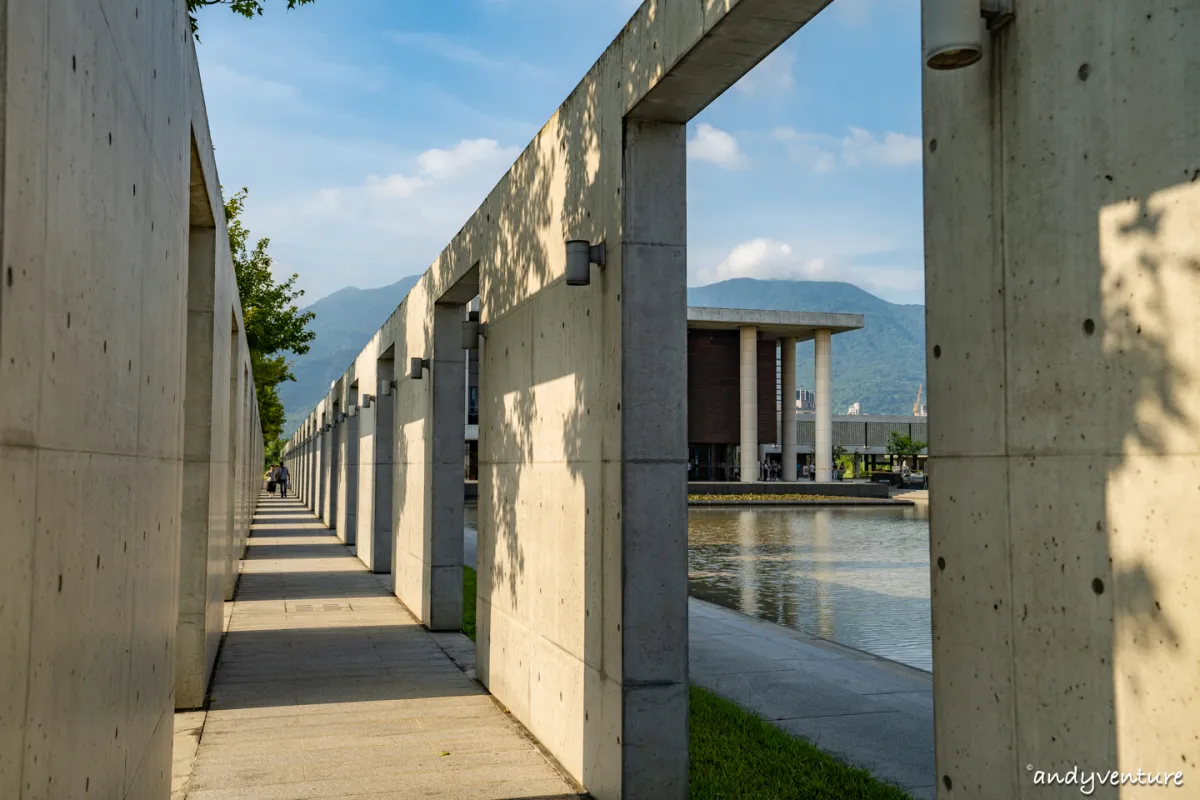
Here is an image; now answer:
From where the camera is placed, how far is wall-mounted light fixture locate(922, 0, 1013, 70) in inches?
125

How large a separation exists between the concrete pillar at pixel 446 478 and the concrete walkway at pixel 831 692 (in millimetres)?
2817

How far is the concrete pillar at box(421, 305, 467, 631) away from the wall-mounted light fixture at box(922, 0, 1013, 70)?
9.18 m

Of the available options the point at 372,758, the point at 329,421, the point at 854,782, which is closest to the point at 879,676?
the point at 854,782

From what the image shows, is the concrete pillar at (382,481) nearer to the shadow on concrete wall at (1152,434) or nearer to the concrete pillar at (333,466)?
the concrete pillar at (333,466)

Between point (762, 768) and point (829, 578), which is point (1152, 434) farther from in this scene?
point (829, 578)

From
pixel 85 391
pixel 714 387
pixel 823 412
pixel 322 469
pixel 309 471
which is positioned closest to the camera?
pixel 85 391

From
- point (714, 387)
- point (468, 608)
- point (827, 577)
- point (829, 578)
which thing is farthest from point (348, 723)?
point (714, 387)

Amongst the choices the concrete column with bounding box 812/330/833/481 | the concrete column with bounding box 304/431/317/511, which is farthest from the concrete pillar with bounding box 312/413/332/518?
the concrete column with bounding box 812/330/833/481

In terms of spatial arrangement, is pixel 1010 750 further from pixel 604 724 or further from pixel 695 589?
pixel 695 589

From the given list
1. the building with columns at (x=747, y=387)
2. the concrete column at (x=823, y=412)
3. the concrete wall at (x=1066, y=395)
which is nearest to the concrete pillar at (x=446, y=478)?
A: the concrete wall at (x=1066, y=395)

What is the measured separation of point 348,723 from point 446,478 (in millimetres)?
4491

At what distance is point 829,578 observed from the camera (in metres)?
17.4

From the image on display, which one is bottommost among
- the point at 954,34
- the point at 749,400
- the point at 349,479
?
the point at 349,479

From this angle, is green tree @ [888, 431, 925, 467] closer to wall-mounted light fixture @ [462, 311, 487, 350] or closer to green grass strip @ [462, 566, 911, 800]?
wall-mounted light fixture @ [462, 311, 487, 350]
